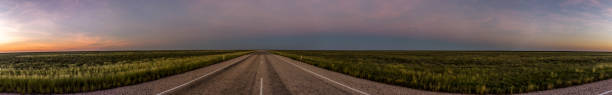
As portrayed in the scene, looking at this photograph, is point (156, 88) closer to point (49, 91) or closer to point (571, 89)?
point (49, 91)

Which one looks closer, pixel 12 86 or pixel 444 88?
pixel 12 86

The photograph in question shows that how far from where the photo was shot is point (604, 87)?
854 centimetres

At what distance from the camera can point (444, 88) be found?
7.53m

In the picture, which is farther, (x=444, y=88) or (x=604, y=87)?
(x=604, y=87)

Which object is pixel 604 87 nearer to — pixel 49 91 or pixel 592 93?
pixel 592 93

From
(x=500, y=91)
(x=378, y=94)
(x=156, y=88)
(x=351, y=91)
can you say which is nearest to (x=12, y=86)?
(x=156, y=88)

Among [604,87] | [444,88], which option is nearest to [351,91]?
[444,88]

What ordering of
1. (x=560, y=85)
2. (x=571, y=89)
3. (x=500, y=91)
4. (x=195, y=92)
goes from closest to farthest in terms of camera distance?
(x=195, y=92), (x=500, y=91), (x=571, y=89), (x=560, y=85)

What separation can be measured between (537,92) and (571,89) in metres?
2.27

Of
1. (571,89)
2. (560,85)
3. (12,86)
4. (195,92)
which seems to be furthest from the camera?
(560,85)

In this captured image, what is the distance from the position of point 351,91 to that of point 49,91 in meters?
9.71

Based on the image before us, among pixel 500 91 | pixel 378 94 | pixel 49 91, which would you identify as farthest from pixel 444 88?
pixel 49 91

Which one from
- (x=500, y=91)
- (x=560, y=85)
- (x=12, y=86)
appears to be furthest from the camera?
(x=560, y=85)

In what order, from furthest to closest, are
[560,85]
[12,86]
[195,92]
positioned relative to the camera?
[560,85], [12,86], [195,92]
